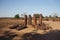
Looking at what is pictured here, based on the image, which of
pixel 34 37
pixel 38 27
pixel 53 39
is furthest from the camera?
pixel 38 27

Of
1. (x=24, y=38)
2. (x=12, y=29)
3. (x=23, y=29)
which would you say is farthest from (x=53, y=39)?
(x=12, y=29)

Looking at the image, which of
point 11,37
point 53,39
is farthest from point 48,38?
point 11,37

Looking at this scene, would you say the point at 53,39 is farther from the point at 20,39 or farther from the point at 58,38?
the point at 20,39

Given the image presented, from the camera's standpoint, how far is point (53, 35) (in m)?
16.0

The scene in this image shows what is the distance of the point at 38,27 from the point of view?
2008 centimetres

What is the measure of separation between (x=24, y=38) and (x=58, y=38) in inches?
160

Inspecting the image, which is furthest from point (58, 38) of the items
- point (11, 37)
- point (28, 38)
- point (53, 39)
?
point (11, 37)

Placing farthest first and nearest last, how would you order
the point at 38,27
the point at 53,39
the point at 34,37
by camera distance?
the point at 38,27 → the point at 34,37 → the point at 53,39

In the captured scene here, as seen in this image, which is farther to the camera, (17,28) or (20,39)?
(17,28)

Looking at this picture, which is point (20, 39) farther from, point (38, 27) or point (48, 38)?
point (38, 27)

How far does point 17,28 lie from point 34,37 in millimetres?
5110

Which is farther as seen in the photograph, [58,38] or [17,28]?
[17,28]

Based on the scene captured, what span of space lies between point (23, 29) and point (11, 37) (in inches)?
160

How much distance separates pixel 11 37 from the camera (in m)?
16.4
